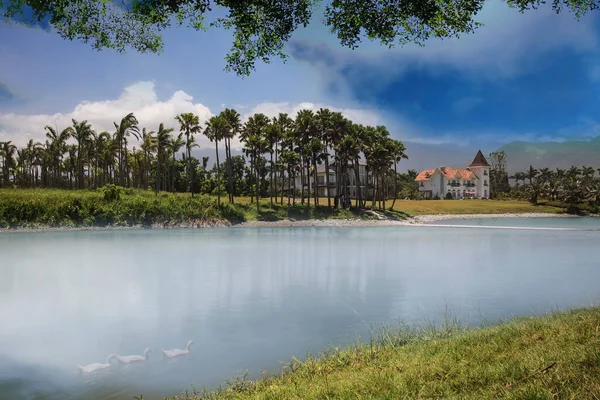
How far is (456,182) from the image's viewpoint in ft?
376

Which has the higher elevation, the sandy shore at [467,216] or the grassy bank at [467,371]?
the grassy bank at [467,371]

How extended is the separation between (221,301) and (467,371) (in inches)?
425

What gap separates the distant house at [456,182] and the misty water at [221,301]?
281 ft

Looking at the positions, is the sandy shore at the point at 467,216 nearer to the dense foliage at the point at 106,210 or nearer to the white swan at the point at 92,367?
the dense foliage at the point at 106,210

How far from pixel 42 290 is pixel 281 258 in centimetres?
1250

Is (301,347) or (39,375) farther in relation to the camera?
(301,347)

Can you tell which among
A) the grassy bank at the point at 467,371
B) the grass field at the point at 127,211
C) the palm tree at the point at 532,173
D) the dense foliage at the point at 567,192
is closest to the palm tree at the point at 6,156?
the grass field at the point at 127,211

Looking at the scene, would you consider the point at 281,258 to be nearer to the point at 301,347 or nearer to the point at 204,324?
the point at 204,324

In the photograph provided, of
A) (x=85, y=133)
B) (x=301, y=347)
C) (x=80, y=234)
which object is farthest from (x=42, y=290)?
(x=85, y=133)

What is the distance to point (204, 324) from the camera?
11.8m

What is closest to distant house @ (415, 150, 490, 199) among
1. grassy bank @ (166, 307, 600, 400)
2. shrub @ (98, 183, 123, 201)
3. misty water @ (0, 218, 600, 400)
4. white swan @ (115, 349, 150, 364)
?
shrub @ (98, 183, 123, 201)

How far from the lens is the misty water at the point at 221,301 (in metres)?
8.68

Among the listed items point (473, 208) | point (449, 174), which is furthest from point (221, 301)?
point (449, 174)

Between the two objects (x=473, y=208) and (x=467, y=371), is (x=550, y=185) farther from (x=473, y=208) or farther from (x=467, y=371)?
(x=467, y=371)
